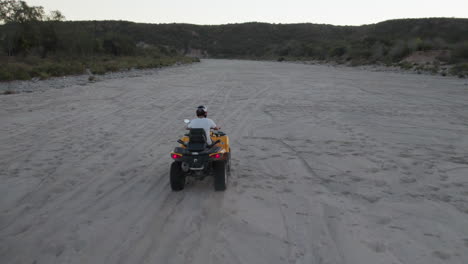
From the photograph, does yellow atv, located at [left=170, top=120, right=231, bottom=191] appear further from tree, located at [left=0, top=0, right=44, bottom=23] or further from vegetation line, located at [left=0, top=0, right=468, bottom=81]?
tree, located at [left=0, top=0, right=44, bottom=23]

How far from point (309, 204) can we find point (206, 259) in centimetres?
186

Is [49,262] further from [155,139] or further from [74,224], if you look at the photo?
[155,139]

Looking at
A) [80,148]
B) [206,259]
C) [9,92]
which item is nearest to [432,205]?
[206,259]

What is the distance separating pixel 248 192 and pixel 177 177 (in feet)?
3.56

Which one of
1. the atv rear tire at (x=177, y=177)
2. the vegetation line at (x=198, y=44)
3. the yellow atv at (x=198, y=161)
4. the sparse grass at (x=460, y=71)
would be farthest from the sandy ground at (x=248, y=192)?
the vegetation line at (x=198, y=44)

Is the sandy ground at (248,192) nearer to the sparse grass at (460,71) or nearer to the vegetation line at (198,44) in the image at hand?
the sparse grass at (460,71)

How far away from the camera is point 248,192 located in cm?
538

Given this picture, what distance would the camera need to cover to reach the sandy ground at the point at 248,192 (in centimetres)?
386

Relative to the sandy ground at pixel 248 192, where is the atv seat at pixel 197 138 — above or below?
above

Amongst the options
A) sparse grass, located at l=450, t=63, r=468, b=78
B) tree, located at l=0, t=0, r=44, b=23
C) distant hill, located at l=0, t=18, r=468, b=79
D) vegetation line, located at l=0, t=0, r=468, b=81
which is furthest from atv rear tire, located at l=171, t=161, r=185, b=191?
tree, located at l=0, t=0, r=44, b=23

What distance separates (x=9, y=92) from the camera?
15273 mm

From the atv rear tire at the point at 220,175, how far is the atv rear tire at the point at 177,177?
502mm

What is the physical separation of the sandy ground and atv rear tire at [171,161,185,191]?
4.3 inches

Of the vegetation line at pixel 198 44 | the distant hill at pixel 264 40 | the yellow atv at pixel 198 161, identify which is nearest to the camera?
the yellow atv at pixel 198 161
